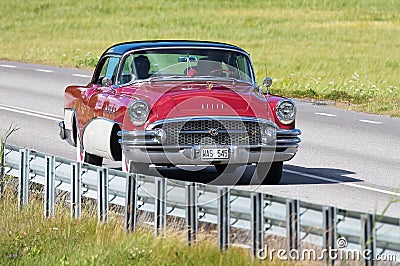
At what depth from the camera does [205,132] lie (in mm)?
11242

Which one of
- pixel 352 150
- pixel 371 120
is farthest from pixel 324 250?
pixel 371 120

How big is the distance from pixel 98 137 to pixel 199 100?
136cm

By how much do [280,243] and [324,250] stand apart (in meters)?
0.54

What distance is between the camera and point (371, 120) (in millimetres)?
19562

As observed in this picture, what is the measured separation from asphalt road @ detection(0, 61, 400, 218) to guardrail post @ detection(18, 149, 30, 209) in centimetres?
212

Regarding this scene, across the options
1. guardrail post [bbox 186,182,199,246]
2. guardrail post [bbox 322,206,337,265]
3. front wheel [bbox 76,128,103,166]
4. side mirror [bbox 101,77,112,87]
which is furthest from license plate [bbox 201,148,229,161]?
guardrail post [bbox 322,206,337,265]

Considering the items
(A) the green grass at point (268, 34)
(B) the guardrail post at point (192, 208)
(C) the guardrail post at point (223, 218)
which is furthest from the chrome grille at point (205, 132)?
(A) the green grass at point (268, 34)

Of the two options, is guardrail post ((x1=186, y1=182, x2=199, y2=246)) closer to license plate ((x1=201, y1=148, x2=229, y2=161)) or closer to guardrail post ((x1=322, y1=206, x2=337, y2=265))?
guardrail post ((x1=322, y1=206, x2=337, y2=265))

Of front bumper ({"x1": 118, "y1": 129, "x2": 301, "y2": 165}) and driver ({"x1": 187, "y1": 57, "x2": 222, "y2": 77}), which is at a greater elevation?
driver ({"x1": 187, "y1": 57, "x2": 222, "y2": 77})

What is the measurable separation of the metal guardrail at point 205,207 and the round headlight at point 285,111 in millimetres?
2751

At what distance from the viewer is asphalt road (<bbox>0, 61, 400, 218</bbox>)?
11742 mm

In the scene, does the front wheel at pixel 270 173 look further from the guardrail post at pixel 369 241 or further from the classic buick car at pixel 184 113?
the guardrail post at pixel 369 241

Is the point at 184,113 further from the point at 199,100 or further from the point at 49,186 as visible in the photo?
the point at 49,186

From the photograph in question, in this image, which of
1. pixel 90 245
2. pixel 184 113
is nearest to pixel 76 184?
pixel 90 245
